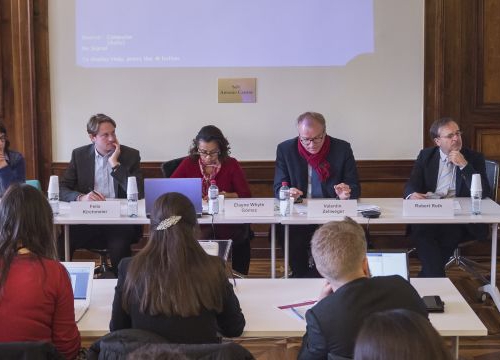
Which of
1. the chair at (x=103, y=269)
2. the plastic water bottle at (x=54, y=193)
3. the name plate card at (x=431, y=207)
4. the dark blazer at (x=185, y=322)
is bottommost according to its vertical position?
the chair at (x=103, y=269)

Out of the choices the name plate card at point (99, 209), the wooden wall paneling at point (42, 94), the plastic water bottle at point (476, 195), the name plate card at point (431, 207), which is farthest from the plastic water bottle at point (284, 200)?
the wooden wall paneling at point (42, 94)

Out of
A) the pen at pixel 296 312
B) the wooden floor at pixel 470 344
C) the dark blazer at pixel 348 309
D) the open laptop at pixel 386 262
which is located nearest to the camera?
the dark blazer at pixel 348 309

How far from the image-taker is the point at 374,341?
1.36 m

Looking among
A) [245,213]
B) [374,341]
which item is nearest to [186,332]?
[374,341]

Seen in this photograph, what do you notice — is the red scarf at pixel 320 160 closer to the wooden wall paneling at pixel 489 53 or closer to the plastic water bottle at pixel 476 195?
the plastic water bottle at pixel 476 195

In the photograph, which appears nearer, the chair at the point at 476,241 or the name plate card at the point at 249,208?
the name plate card at the point at 249,208

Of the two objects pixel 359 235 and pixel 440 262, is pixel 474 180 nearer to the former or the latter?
pixel 440 262

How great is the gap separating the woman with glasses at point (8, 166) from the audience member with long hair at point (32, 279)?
216 centimetres

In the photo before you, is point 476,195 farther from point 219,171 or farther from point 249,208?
point 219,171

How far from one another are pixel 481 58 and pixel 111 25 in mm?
2910

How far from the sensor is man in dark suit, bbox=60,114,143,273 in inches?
182

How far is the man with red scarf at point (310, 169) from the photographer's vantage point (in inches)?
182

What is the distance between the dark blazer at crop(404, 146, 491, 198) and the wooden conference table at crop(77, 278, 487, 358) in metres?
1.75

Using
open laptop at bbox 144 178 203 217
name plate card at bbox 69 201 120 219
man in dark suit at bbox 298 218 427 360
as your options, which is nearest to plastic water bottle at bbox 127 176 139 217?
name plate card at bbox 69 201 120 219
